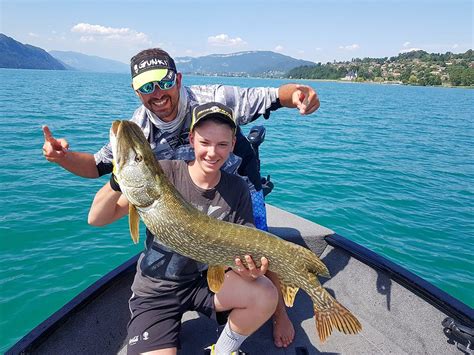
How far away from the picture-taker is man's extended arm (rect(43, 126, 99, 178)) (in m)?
2.69

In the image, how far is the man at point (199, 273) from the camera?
289 centimetres

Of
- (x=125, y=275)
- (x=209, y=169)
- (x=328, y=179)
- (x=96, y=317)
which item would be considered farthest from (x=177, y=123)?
(x=328, y=179)

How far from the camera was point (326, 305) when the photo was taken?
2.93 meters

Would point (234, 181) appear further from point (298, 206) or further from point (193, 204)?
point (298, 206)

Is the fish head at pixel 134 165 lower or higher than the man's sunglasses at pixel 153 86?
lower

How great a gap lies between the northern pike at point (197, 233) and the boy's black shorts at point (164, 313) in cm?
44

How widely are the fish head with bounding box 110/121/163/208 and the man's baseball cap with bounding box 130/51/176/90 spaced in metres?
0.91

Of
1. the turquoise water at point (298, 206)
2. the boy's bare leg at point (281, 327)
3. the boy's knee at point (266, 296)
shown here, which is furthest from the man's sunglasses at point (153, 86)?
the turquoise water at point (298, 206)

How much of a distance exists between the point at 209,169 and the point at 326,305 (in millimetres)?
1525

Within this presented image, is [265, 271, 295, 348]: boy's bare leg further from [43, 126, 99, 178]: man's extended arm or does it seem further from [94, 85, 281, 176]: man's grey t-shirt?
[43, 126, 99, 178]: man's extended arm

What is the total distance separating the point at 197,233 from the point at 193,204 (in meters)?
0.45

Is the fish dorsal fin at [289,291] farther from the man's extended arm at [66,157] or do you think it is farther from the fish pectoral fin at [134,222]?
the man's extended arm at [66,157]

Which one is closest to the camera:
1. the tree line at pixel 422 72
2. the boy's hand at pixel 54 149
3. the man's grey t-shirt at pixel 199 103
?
the boy's hand at pixel 54 149

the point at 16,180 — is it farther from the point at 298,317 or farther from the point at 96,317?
the point at 298,317
